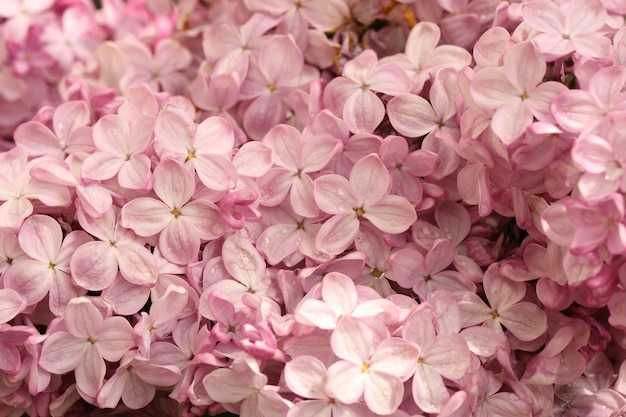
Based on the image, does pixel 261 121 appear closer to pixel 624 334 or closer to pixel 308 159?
pixel 308 159

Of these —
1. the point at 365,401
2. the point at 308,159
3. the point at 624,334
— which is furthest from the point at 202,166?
the point at 624,334

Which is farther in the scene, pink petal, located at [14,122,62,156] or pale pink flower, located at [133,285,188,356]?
pink petal, located at [14,122,62,156]

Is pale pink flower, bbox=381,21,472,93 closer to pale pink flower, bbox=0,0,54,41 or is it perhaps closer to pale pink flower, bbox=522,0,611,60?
pale pink flower, bbox=522,0,611,60

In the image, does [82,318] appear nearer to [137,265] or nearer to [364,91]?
[137,265]

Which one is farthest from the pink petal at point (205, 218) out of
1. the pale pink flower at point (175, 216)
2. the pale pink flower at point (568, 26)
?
the pale pink flower at point (568, 26)

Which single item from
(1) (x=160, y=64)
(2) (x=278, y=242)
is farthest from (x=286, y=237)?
(1) (x=160, y=64)

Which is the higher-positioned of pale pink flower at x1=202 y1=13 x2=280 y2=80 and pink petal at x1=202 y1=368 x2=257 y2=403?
pale pink flower at x1=202 y1=13 x2=280 y2=80

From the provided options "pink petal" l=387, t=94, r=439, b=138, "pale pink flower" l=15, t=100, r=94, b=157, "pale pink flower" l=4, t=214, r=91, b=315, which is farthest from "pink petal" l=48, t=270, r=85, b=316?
"pink petal" l=387, t=94, r=439, b=138
